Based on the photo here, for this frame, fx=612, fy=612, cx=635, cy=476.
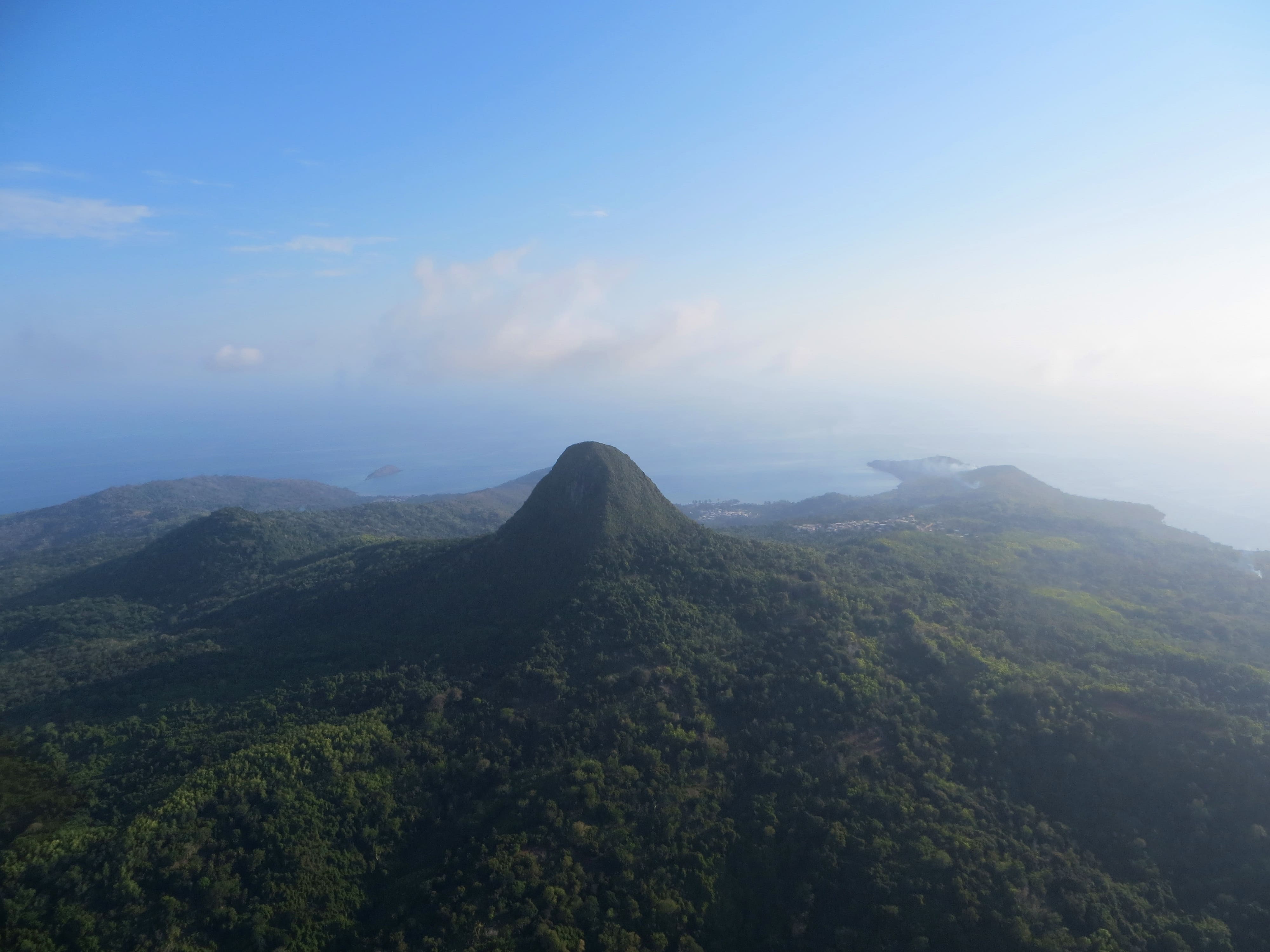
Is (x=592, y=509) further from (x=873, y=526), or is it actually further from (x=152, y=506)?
(x=152, y=506)

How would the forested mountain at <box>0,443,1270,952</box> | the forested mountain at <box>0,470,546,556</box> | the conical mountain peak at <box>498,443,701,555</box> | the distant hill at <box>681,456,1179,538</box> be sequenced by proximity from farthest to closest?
the forested mountain at <box>0,470,546,556</box> < the distant hill at <box>681,456,1179,538</box> < the conical mountain peak at <box>498,443,701,555</box> < the forested mountain at <box>0,443,1270,952</box>

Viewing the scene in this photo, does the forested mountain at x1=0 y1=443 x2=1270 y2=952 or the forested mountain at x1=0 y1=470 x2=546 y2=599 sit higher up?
the forested mountain at x1=0 y1=470 x2=546 y2=599

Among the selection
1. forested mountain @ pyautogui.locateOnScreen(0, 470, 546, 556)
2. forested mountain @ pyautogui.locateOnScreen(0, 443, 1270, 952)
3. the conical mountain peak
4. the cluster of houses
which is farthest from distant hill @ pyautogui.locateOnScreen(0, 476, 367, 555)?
the cluster of houses

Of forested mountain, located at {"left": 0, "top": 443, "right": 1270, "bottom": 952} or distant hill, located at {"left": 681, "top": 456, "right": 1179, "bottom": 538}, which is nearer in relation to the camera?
forested mountain, located at {"left": 0, "top": 443, "right": 1270, "bottom": 952}

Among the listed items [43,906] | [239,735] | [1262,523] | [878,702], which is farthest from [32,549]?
[1262,523]

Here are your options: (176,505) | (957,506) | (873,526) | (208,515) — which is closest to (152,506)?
(176,505)

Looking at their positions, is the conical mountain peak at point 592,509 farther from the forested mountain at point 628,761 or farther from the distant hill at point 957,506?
the distant hill at point 957,506

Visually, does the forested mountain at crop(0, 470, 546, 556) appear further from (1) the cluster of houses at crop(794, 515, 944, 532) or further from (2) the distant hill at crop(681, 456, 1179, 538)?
→ (1) the cluster of houses at crop(794, 515, 944, 532)
